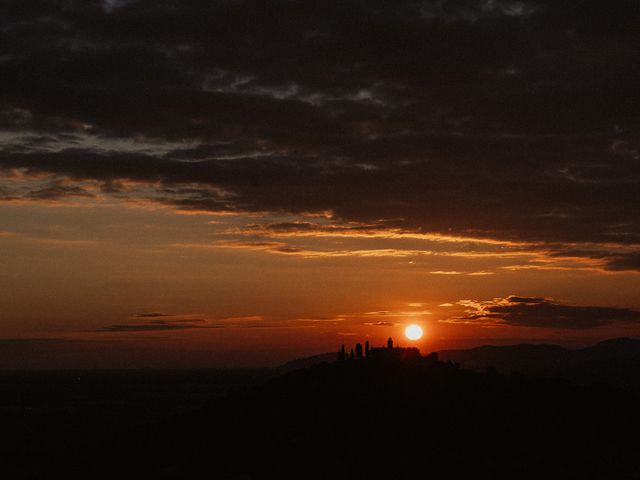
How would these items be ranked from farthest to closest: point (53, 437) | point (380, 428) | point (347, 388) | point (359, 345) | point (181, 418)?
point (53, 437) → point (359, 345) → point (181, 418) → point (347, 388) → point (380, 428)

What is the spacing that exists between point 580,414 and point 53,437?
120 metres

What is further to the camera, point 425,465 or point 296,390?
point 296,390

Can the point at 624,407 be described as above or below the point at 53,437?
above

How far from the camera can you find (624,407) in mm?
90375

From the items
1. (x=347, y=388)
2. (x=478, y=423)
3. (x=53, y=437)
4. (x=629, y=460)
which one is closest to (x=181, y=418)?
(x=347, y=388)

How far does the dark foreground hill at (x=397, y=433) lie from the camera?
7056 cm

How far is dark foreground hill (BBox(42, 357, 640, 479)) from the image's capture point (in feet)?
232

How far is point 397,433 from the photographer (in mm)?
77938

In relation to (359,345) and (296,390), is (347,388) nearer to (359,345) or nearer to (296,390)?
(296,390)

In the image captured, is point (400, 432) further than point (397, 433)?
Yes

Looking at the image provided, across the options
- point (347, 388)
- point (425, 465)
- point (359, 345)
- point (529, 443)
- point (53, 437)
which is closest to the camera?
point (425, 465)

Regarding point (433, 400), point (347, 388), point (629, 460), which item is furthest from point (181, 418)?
point (629, 460)

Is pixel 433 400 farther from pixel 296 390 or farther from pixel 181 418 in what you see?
pixel 181 418

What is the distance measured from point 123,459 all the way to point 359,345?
54127 millimetres
